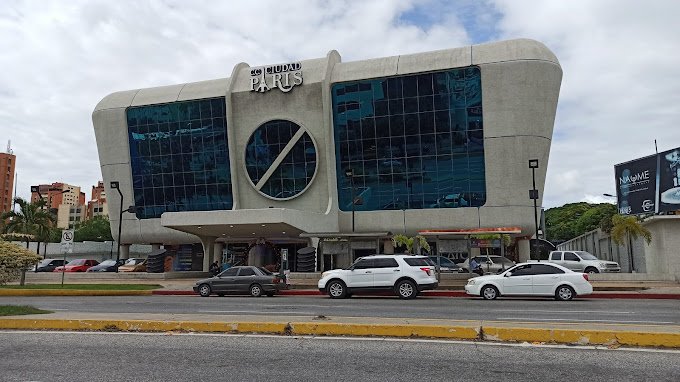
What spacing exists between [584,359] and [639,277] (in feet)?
76.0

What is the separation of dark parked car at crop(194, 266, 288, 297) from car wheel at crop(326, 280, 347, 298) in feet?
11.5

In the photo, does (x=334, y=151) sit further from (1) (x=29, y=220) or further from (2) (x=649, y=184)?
(1) (x=29, y=220)

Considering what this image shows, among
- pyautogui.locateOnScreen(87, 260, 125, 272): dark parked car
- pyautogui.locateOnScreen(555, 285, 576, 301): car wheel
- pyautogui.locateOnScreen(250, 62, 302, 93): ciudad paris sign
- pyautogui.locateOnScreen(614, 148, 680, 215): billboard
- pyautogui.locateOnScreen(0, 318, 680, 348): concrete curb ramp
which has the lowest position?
pyautogui.locateOnScreen(555, 285, 576, 301): car wheel

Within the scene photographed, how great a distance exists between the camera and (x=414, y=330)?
28.6 ft

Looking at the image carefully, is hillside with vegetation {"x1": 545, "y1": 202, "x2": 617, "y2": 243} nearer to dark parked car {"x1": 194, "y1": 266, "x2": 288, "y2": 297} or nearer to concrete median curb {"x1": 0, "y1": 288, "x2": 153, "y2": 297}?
dark parked car {"x1": 194, "y1": 266, "x2": 288, "y2": 297}

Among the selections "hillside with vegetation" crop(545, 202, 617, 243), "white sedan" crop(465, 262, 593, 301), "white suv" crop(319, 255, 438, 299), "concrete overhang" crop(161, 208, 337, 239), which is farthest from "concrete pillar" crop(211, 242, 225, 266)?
"hillside with vegetation" crop(545, 202, 617, 243)

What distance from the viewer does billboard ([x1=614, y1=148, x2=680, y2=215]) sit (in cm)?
3388

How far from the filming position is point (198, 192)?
48781mm

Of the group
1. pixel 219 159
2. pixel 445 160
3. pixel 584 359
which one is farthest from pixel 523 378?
pixel 219 159

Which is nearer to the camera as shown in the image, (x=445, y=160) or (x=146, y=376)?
(x=146, y=376)

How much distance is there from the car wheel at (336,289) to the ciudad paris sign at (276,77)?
2659 cm

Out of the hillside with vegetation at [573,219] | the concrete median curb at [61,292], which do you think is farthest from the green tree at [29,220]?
the hillside with vegetation at [573,219]

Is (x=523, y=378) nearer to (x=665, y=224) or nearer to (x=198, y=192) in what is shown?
(x=665, y=224)

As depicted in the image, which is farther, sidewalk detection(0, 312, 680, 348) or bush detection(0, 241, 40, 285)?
bush detection(0, 241, 40, 285)
